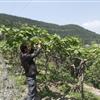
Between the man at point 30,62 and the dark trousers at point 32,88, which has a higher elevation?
the man at point 30,62

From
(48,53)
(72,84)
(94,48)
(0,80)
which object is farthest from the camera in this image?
(72,84)

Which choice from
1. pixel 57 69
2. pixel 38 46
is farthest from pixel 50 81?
pixel 38 46

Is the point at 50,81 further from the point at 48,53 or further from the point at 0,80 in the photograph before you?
the point at 0,80

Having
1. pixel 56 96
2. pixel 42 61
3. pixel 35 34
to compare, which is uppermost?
pixel 35 34

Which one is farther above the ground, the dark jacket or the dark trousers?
the dark jacket

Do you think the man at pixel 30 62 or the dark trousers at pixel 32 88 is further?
the dark trousers at pixel 32 88

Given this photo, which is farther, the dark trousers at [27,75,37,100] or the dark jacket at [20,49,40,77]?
the dark trousers at [27,75,37,100]

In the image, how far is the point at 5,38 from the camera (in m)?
12.6

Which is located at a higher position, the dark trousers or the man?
the man

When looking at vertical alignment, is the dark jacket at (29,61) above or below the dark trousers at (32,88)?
above

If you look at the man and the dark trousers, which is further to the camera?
the dark trousers

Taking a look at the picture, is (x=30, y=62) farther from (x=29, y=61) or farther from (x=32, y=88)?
(x=32, y=88)

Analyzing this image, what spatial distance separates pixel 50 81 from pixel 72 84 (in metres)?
0.82

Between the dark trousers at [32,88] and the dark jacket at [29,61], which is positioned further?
the dark trousers at [32,88]
